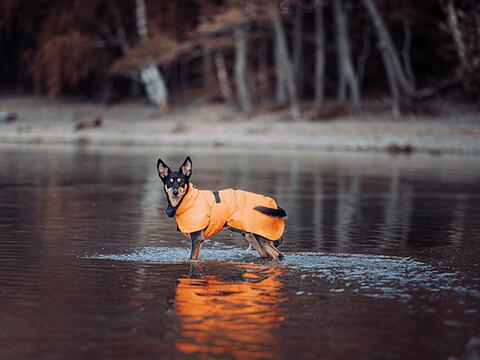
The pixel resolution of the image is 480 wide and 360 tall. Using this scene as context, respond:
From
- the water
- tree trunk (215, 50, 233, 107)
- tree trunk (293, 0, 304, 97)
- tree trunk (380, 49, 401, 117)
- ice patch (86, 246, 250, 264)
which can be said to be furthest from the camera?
tree trunk (215, 50, 233, 107)

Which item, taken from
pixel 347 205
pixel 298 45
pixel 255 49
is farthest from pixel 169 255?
pixel 255 49

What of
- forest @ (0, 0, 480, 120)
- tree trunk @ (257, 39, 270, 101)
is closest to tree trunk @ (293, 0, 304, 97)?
forest @ (0, 0, 480, 120)

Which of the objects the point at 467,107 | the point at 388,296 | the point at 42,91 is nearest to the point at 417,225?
the point at 388,296

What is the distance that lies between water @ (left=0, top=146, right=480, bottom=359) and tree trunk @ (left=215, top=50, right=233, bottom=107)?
2431cm

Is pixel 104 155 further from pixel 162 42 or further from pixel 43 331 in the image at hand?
pixel 43 331

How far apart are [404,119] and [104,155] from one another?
40.2 feet

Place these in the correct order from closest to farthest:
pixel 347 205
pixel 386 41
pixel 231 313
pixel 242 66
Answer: pixel 231 313
pixel 347 205
pixel 386 41
pixel 242 66

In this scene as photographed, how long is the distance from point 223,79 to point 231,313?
38.5m

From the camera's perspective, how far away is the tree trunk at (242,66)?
44.4 meters

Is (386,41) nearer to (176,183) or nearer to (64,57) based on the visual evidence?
(64,57)

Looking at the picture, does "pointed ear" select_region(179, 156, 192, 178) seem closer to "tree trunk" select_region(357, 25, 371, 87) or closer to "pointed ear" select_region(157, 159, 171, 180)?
"pointed ear" select_region(157, 159, 171, 180)

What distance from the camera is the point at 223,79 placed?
48.1 meters

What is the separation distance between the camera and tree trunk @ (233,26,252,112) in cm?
4444

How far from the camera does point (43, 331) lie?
30.2ft
